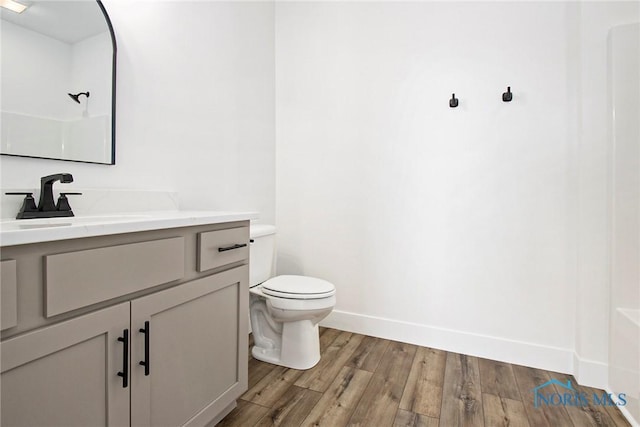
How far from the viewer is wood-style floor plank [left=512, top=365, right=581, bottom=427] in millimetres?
1472

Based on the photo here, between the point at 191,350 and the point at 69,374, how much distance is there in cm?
39

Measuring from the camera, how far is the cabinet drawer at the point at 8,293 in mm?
690

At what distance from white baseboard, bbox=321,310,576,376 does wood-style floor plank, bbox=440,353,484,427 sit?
0.08 meters

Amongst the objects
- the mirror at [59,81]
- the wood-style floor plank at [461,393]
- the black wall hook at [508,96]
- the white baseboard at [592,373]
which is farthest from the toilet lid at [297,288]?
the black wall hook at [508,96]

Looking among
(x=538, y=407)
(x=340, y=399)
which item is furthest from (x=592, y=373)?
(x=340, y=399)

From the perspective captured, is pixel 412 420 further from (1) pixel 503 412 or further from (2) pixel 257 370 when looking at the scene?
(2) pixel 257 370

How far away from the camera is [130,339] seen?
0.97 m

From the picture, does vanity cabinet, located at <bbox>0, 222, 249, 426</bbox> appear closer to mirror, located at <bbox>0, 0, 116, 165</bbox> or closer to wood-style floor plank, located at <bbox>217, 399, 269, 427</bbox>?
wood-style floor plank, located at <bbox>217, 399, 269, 427</bbox>

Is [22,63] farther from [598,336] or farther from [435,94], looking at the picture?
[598,336]

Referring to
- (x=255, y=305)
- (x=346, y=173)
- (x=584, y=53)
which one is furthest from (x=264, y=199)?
(x=584, y=53)

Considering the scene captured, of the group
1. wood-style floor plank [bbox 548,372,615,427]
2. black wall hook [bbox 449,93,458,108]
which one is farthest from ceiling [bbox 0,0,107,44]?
wood-style floor plank [bbox 548,372,615,427]

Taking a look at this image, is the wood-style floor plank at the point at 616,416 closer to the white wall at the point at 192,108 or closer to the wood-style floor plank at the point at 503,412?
the wood-style floor plank at the point at 503,412

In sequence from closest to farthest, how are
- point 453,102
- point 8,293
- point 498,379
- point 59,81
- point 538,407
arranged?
point 8,293 < point 59,81 < point 538,407 < point 498,379 < point 453,102

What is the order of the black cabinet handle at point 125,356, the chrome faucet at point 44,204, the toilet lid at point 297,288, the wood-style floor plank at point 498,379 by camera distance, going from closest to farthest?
the black cabinet handle at point 125,356 < the chrome faucet at point 44,204 < the wood-style floor plank at point 498,379 < the toilet lid at point 297,288
